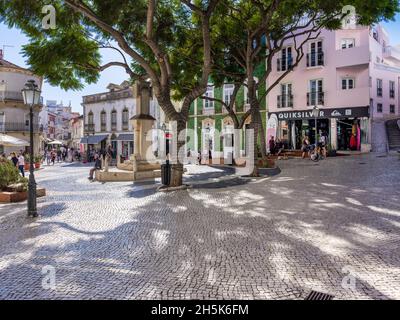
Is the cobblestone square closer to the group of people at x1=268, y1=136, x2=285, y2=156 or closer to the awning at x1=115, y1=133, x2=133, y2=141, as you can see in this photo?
the group of people at x1=268, y1=136, x2=285, y2=156

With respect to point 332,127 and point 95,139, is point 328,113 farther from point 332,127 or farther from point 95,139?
point 95,139

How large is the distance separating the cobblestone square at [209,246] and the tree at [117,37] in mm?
4541

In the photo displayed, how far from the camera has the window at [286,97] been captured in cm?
2736

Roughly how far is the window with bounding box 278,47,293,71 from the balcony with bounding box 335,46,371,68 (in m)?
3.71

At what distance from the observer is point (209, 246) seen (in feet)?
17.4

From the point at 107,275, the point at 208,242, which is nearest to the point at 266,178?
the point at 208,242

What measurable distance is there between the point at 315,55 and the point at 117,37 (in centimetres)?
1966

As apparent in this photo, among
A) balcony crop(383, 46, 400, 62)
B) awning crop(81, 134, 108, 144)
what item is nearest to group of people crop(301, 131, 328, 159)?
balcony crop(383, 46, 400, 62)

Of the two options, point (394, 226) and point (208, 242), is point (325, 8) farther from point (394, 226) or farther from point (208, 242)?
point (208, 242)

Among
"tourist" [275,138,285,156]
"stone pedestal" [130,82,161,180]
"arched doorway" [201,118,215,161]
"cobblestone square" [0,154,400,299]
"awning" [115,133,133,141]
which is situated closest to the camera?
"cobblestone square" [0,154,400,299]

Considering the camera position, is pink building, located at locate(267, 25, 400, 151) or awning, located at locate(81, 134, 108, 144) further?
awning, located at locate(81, 134, 108, 144)

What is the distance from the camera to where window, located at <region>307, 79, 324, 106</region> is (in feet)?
84.8

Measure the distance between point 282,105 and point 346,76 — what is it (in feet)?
17.8

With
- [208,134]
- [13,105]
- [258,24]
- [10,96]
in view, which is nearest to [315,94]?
[208,134]
